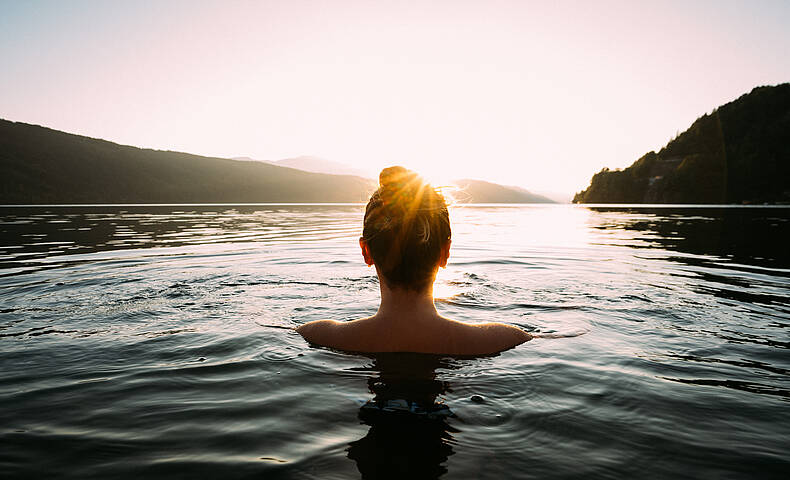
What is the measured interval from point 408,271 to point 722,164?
139m

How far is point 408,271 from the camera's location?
3.20 metres

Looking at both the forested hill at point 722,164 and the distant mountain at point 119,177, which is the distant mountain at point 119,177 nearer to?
the distant mountain at point 119,177

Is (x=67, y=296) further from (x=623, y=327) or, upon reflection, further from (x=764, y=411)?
(x=764, y=411)

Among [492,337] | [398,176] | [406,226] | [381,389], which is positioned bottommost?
[381,389]

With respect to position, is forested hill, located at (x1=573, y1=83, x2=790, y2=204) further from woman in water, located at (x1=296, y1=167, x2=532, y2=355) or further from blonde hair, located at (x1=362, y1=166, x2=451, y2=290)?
blonde hair, located at (x1=362, y1=166, x2=451, y2=290)

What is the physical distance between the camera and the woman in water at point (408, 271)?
10.3ft

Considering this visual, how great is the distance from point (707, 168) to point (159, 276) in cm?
13243

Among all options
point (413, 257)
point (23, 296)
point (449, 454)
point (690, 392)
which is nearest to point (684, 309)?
point (690, 392)

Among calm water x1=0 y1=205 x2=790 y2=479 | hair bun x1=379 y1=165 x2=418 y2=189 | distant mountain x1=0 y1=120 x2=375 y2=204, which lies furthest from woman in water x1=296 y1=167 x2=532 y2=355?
distant mountain x1=0 y1=120 x2=375 y2=204

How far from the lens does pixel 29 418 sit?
2664 millimetres

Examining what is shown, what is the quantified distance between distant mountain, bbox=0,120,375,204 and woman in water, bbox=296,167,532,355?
439 ft

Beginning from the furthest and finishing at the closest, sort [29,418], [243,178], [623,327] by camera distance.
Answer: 1. [243,178]
2. [623,327]
3. [29,418]

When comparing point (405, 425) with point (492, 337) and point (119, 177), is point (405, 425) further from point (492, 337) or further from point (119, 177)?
point (119, 177)

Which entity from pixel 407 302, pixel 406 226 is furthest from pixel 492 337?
pixel 406 226
